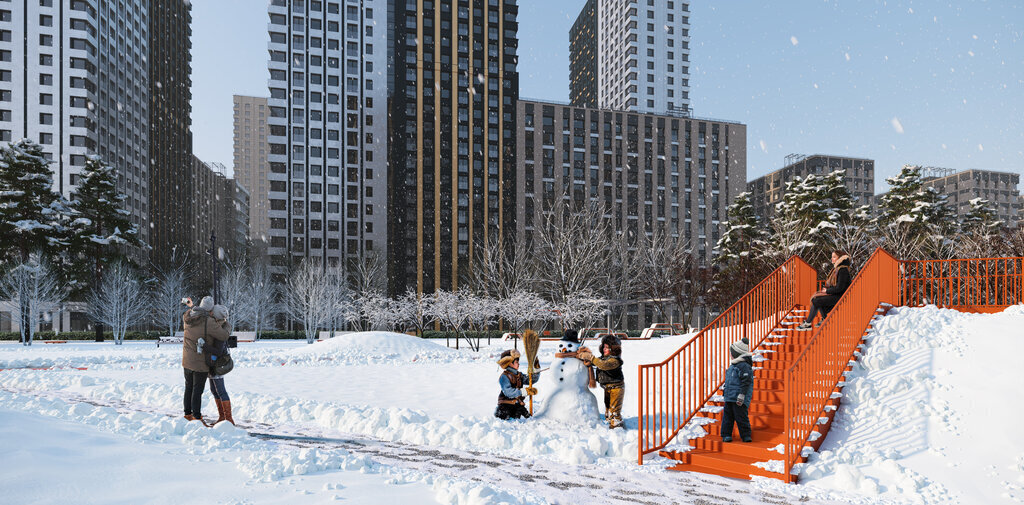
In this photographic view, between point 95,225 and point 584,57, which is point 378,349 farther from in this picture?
point 584,57

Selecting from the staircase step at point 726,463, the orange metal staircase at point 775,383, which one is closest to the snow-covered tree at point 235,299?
the orange metal staircase at point 775,383

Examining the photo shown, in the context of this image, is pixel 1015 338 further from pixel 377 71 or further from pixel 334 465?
pixel 377 71

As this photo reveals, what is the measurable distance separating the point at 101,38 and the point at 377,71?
36.5 m

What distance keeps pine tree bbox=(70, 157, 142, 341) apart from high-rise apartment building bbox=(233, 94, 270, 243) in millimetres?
138687

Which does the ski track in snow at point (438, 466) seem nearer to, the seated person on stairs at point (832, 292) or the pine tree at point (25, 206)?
the seated person on stairs at point (832, 292)

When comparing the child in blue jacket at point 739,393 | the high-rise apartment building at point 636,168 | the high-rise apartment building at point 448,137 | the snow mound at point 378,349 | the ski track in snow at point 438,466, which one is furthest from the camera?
the high-rise apartment building at point 636,168

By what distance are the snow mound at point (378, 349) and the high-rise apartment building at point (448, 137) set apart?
53.0m

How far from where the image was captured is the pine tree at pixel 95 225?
132 ft

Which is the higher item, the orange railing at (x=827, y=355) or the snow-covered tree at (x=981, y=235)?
the snow-covered tree at (x=981, y=235)

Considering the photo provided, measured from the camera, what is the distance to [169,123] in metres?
107

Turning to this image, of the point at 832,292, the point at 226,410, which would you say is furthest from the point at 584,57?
the point at 226,410

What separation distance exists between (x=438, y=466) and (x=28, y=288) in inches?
1558

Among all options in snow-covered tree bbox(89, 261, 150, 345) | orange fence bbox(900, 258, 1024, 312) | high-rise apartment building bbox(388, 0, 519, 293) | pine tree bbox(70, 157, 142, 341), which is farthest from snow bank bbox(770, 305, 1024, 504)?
high-rise apartment building bbox(388, 0, 519, 293)

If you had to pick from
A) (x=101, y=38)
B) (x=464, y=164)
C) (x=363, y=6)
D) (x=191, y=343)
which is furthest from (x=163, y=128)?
(x=191, y=343)
